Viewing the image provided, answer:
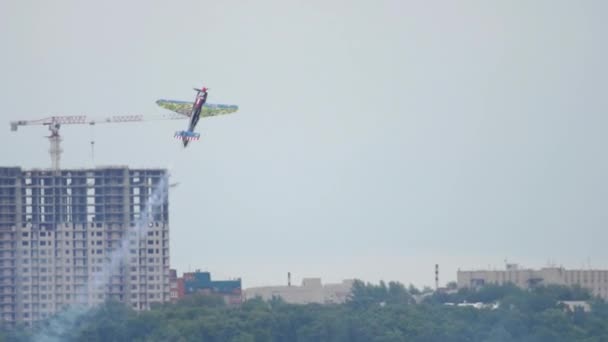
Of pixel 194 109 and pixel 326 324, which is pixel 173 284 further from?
pixel 194 109

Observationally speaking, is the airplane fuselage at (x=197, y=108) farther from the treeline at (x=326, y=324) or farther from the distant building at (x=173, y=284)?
the distant building at (x=173, y=284)

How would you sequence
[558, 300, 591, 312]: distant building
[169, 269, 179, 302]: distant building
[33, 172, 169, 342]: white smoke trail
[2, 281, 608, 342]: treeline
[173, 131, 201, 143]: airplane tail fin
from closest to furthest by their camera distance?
[173, 131, 201, 143]: airplane tail fin, [2, 281, 608, 342]: treeline, [558, 300, 591, 312]: distant building, [33, 172, 169, 342]: white smoke trail, [169, 269, 179, 302]: distant building

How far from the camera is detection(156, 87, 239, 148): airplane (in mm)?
94250

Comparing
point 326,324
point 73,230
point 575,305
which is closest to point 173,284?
point 73,230

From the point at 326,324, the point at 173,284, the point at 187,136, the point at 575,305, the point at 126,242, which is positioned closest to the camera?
the point at 187,136

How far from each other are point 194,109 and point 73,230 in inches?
3189

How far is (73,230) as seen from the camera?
579 ft

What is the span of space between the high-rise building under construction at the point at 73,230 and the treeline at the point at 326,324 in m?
9.68

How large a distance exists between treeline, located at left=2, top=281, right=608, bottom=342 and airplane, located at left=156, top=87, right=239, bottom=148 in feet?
145

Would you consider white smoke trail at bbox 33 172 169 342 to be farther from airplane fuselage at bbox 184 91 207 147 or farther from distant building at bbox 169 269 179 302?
airplane fuselage at bbox 184 91 207 147

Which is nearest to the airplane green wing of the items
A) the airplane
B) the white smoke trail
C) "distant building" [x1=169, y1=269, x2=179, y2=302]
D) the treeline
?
the airplane

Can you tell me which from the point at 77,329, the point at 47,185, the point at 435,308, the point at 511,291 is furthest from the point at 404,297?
the point at 77,329

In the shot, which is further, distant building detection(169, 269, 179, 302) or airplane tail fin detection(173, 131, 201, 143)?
distant building detection(169, 269, 179, 302)

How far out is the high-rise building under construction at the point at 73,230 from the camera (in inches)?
6875
